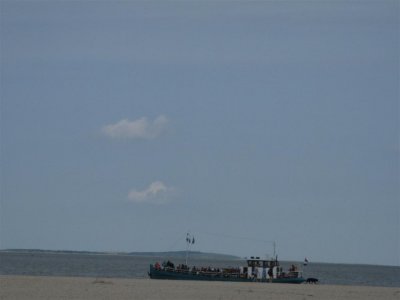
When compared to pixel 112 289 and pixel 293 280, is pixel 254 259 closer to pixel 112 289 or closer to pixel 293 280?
pixel 293 280

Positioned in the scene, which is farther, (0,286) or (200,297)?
(0,286)

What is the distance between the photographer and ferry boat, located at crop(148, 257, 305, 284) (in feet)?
209

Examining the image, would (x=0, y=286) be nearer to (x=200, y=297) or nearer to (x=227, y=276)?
(x=200, y=297)

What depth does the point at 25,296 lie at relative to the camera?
33.8 m

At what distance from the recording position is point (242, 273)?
64438mm

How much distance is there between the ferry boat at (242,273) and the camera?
63.8 meters

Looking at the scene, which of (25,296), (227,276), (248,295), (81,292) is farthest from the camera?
(227,276)

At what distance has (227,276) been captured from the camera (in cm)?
6388

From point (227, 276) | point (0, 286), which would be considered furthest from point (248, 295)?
point (227, 276)

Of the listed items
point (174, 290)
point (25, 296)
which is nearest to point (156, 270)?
point (174, 290)

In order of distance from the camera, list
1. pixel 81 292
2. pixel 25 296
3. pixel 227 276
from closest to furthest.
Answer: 1. pixel 25 296
2. pixel 81 292
3. pixel 227 276

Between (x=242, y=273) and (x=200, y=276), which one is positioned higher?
(x=242, y=273)

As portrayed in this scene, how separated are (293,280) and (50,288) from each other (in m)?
31.0

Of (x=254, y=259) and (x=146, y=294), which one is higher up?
(x=254, y=259)
